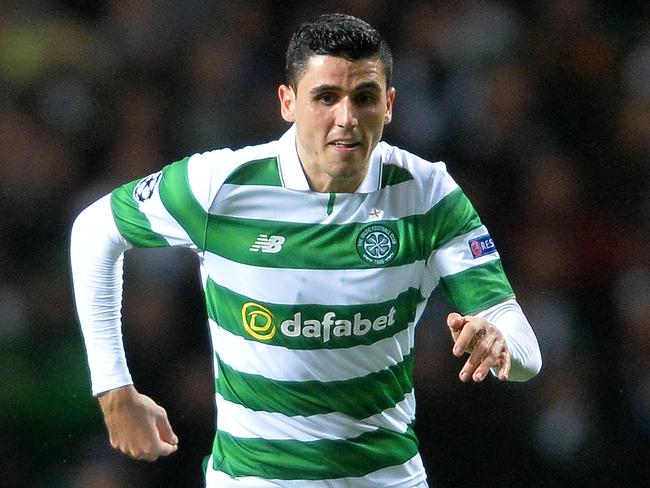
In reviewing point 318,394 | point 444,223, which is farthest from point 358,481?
point 444,223

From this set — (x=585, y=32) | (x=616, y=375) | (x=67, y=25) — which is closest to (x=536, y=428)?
(x=616, y=375)

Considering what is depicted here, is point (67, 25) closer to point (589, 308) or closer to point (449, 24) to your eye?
point (449, 24)

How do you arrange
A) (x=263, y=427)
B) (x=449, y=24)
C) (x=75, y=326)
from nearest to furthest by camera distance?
(x=263, y=427) → (x=75, y=326) → (x=449, y=24)

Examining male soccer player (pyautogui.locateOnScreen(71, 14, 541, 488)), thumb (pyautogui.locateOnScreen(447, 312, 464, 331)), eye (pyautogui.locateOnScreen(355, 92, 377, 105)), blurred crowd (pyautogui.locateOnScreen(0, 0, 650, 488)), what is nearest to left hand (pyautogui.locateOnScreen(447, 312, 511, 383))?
thumb (pyautogui.locateOnScreen(447, 312, 464, 331))

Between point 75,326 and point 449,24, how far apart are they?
64.0 inches

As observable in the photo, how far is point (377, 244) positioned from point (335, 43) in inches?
17.6

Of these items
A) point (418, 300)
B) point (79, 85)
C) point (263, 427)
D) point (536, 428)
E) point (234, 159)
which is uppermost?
point (79, 85)

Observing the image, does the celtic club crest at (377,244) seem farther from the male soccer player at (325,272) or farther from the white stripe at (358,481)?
the white stripe at (358,481)

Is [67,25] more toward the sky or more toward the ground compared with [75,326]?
more toward the sky

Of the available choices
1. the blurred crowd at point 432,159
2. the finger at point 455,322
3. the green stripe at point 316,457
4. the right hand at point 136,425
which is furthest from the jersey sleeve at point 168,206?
the blurred crowd at point 432,159

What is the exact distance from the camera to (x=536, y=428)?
4.12 m

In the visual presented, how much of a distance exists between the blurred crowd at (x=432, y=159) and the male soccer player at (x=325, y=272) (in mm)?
1176

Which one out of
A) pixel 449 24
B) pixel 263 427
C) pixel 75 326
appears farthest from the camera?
pixel 449 24

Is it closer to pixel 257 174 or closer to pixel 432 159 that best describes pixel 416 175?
pixel 257 174
